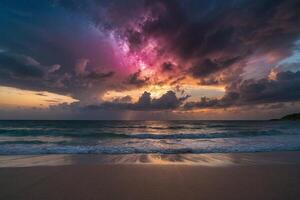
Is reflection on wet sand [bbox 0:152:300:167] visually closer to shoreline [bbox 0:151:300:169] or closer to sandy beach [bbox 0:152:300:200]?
shoreline [bbox 0:151:300:169]

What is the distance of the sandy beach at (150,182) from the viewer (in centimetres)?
449

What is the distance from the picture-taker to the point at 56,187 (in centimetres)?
502

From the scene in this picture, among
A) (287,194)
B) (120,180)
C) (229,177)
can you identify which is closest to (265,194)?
(287,194)

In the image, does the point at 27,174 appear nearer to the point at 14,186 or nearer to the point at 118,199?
the point at 14,186

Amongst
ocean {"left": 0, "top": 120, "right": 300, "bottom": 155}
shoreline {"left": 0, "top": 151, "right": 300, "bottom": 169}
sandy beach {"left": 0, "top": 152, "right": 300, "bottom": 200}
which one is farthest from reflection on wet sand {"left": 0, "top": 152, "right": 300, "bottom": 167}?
ocean {"left": 0, "top": 120, "right": 300, "bottom": 155}

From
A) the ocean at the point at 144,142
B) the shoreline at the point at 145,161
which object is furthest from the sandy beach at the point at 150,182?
the ocean at the point at 144,142

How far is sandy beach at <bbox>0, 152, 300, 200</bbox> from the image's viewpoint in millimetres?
4488

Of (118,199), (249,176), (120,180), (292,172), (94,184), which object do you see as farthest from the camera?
(292,172)

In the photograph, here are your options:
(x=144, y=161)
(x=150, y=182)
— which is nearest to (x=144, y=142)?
(x=144, y=161)

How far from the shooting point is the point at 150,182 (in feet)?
17.7

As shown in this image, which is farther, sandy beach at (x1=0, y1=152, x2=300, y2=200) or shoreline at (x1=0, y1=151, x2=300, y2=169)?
Answer: shoreline at (x1=0, y1=151, x2=300, y2=169)

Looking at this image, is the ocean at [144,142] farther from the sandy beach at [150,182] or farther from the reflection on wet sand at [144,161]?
the sandy beach at [150,182]

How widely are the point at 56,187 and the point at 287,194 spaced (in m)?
5.33

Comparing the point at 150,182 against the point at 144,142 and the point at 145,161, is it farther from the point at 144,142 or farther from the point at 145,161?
the point at 144,142
